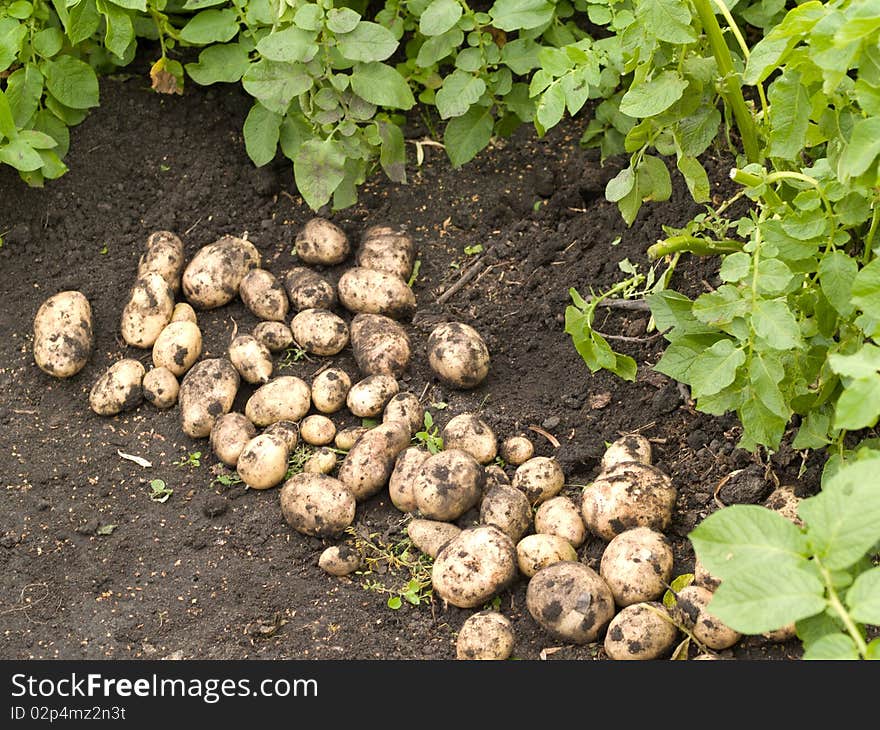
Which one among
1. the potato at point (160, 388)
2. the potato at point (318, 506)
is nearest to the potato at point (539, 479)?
the potato at point (318, 506)

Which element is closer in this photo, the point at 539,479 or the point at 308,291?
the point at 539,479

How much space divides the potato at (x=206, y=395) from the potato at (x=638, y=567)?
122 centimetres

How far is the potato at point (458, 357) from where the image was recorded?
335cm

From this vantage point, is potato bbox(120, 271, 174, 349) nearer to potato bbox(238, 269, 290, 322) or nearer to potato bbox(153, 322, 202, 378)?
potato bbox(153, 322, 202, 378)

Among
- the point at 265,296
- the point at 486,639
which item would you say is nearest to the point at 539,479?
the point at 486,639

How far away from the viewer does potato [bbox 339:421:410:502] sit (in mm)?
3115

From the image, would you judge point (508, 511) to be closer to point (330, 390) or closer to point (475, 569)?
point (475, 569)

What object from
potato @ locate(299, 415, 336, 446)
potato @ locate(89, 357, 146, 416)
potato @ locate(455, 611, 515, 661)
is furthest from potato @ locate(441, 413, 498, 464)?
potato @ locate(89, 357, 146, 416)

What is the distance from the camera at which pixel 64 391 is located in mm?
3543

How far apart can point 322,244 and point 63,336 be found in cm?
84

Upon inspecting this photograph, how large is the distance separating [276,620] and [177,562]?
36cm

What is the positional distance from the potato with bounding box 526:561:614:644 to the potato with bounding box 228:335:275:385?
44.1 inches

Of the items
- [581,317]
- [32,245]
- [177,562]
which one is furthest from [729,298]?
[32,245]

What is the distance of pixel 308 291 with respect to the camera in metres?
3.61
